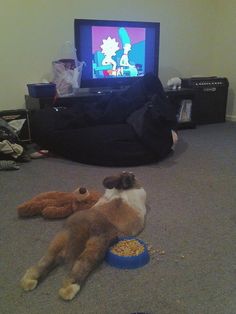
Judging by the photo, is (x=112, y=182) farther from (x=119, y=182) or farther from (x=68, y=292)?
(x=68, y=292)

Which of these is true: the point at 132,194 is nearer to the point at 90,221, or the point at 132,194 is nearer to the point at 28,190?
the point at 90,221

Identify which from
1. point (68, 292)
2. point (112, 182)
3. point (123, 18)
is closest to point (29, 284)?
point (68, 292)

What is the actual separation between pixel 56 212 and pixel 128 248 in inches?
19.4

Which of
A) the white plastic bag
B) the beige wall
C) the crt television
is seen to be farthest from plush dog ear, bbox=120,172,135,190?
the beige wall

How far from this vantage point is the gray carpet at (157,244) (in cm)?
116

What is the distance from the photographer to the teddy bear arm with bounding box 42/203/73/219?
1.70 m

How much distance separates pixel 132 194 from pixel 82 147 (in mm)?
1026

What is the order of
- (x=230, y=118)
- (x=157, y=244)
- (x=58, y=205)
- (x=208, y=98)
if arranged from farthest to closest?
1. (x=230, y=118)
2. (x=208, y=98)
3. (x=58, y=205)
4. (x=157, y=244)

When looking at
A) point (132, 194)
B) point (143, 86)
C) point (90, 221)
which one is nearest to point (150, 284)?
point (90, 221)

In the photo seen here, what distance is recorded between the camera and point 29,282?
121 cm

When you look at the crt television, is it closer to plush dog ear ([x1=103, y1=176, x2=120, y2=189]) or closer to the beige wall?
the beige wall

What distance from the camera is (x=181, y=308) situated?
3.74 ft

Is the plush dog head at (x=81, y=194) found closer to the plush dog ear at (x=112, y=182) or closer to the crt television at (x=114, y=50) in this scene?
the plush dog ear at (x=112, y=182)

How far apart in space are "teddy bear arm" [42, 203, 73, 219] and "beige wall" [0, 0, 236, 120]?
6.43ft
